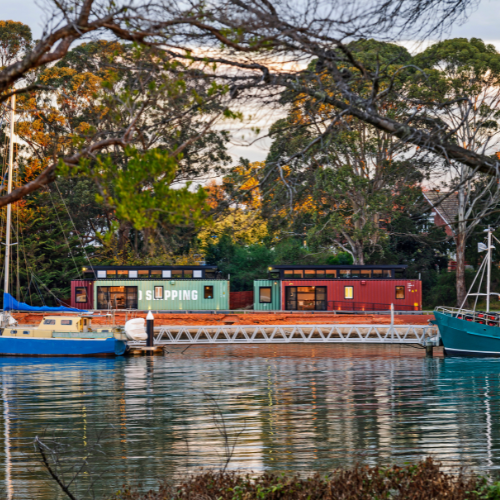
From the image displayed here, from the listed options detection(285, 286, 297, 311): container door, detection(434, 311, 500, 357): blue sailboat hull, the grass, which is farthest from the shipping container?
the grass

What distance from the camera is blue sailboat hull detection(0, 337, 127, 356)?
119 feet

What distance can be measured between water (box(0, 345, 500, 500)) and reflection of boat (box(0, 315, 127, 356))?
61.2 inches

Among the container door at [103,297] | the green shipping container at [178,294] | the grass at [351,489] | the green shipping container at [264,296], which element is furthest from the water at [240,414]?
the green shipping container at [264,296]

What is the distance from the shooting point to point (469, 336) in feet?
115

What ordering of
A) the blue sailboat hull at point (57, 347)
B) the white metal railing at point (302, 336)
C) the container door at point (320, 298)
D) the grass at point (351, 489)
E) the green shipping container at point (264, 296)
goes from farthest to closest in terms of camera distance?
1. the green shipping container at point (264, 296)
2. the container door at point (320, 298)
3. the white metal railing at point (302, 336)
4. the blue sailboat hull at point (57, 347)
5. the grass at point (351, 489)

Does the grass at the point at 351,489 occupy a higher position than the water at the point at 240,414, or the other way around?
the grass at the point at 351,489

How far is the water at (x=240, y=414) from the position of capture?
1344cm

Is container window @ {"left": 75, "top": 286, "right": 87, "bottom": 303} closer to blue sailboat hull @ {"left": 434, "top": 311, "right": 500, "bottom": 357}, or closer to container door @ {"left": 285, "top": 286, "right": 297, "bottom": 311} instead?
container door @ {"left": 285, "top": 286, "right": 297, "bottom": 311}

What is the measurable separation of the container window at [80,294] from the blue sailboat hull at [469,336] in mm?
26920

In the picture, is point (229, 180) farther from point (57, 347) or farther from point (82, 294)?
point (82, 294)

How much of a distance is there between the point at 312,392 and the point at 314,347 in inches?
680

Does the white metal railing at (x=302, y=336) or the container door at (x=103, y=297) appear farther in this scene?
the container door at (x=103, y=297)

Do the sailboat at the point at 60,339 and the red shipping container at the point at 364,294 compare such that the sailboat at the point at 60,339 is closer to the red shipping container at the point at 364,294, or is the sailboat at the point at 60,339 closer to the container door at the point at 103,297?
the container door at the point at 103,297

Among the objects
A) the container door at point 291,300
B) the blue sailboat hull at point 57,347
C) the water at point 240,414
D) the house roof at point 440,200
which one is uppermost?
the house roof at point 440,200
